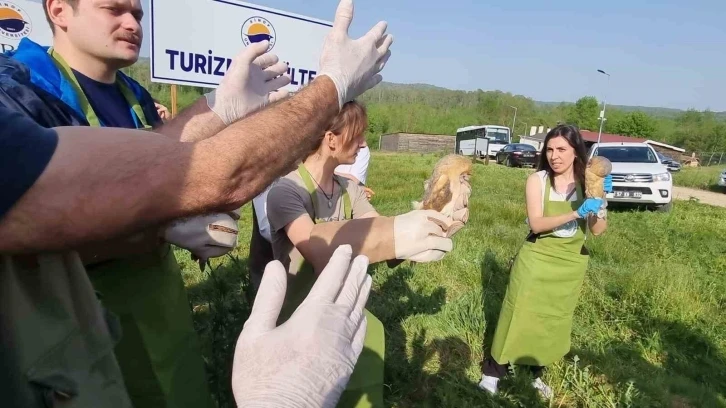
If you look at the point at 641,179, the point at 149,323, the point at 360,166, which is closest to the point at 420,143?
the point at 641,179

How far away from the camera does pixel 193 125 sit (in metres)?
1.71

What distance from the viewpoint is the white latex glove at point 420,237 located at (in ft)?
4.90

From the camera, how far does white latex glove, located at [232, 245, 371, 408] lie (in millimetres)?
909

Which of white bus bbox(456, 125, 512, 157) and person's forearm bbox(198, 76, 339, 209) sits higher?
person's forearm bbox(198, 76, 339, 209)

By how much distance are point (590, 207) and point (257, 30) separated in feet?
10.5

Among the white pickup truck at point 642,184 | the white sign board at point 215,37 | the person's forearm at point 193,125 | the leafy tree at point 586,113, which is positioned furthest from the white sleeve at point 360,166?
the leafy tree at point 586,113

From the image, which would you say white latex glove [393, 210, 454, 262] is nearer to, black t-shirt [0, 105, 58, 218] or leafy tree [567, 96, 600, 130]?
black t-shirt [0, 105, 58, 218]

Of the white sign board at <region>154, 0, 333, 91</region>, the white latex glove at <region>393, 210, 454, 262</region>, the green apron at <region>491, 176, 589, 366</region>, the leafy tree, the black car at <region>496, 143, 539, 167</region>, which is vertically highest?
the leafy tree

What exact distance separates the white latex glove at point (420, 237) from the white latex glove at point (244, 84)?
2.23ft

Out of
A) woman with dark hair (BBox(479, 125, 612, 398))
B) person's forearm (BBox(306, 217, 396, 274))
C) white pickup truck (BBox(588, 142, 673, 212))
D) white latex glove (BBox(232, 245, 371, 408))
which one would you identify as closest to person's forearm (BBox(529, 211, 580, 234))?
woman with dark hair (BBox(479, 125, 612, 398))

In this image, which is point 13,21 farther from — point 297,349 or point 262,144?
point 297,349

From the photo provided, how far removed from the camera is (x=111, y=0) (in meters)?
1.50

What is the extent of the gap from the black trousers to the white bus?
3046 centimetres

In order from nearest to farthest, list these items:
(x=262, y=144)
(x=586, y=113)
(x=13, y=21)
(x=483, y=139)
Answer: (x=262, y=144)
(x=13, y=21)
(x=483, y=139)
(x=586, y=113)
